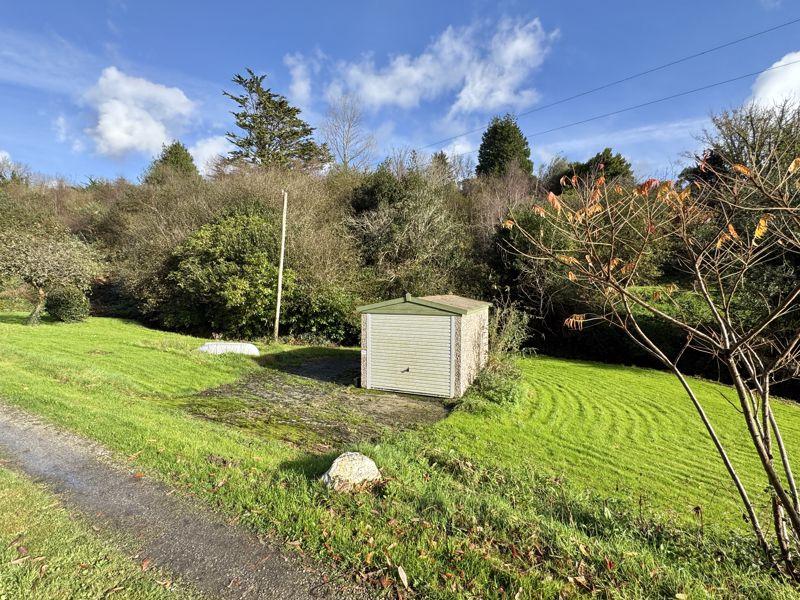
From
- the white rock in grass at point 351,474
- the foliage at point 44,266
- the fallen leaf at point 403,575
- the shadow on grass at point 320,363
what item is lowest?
the shadow on grass at point 320,363

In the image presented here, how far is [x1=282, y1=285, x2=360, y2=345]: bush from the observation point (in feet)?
50.4

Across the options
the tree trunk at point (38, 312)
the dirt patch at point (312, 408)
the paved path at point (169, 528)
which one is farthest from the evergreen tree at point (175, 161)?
the paved path at point (169, 528)

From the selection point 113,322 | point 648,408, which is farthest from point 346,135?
point 648,408

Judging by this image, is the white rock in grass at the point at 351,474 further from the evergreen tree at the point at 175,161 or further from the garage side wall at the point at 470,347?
the evergreen tree at the point at 175,161

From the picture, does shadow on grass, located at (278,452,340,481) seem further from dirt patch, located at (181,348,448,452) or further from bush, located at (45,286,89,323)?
bush, located at (45,286,89,323)

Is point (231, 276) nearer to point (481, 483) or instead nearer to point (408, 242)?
point (408, 242)

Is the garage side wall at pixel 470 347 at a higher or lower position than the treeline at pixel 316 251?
lower

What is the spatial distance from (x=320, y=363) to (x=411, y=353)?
4237 millimetres

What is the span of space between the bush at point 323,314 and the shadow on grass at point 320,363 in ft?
3.83

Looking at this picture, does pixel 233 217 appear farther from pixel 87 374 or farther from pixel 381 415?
pixel 381 415

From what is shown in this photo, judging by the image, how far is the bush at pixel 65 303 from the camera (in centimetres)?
1480

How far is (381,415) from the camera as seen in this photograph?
302 inches

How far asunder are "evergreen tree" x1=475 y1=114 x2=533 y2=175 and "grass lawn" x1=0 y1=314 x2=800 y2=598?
22227mm

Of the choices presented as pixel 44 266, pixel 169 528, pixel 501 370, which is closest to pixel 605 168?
pixel 501 370
